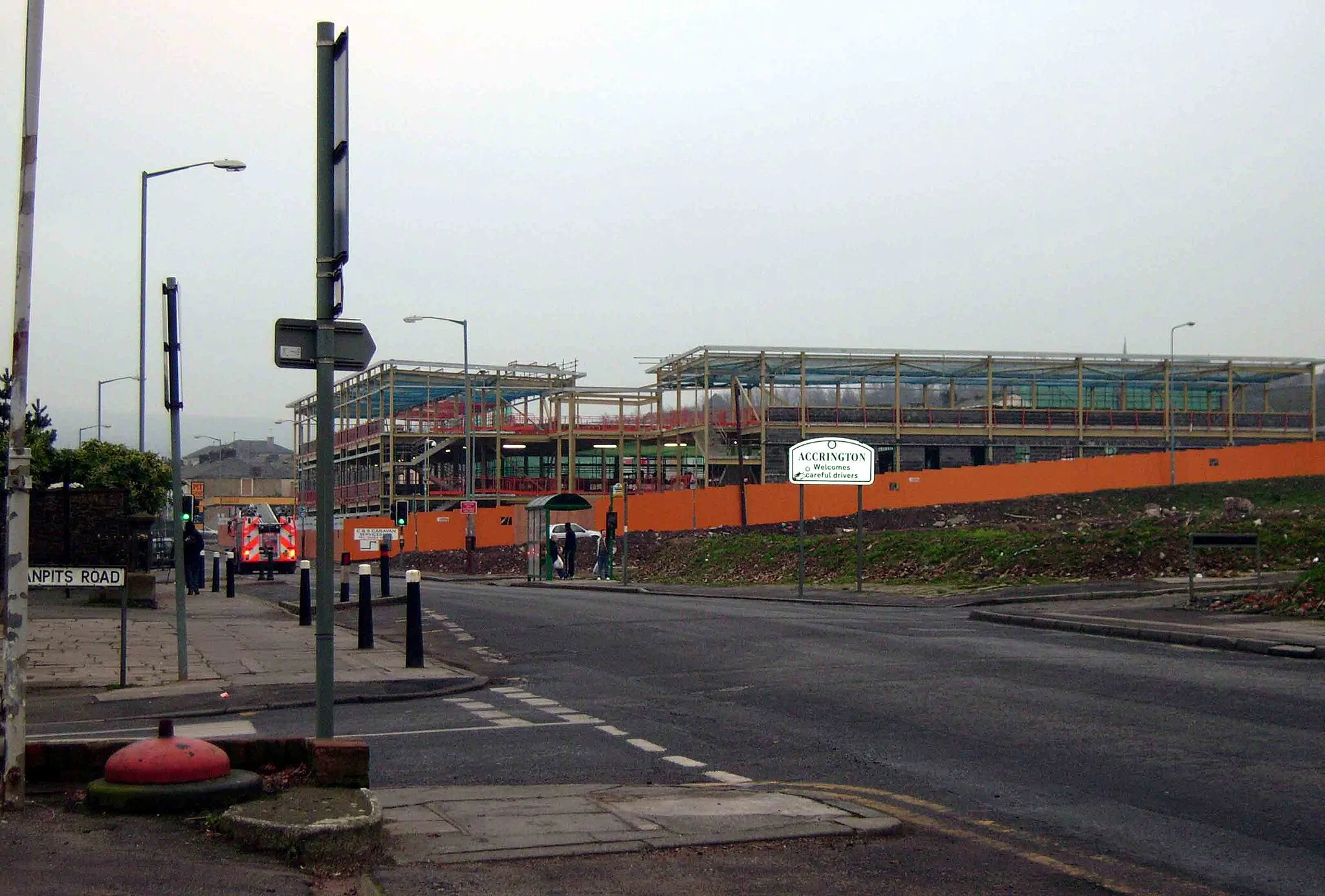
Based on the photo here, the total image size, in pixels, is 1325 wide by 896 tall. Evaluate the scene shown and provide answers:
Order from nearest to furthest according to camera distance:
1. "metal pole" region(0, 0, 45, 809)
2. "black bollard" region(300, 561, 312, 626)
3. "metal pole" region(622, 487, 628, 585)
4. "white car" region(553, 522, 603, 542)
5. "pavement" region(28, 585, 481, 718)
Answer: "metal pole" region(0, 0, 45, 809)
"pavement" region(28, 585, 481, 718)
"black bollard" region(300, 561, 312, 626)
"metal pole" region(622, 487, 628, 585)
"white car" region(553, 522, 603, 542)

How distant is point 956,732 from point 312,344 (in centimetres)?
547

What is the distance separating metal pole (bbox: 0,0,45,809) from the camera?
6.25 metres

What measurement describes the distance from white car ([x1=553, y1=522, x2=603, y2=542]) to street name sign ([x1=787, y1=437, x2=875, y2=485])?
18383 millimetres

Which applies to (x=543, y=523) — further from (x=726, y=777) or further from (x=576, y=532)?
(x=726, y=777)

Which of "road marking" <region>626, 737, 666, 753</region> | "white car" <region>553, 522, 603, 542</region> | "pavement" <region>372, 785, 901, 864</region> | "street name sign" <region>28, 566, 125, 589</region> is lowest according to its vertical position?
"road marking" <region>626, 737, 666, 753</region>

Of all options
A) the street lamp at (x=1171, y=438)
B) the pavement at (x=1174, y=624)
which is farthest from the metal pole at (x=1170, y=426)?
the pavement at (x=1174, y=624)

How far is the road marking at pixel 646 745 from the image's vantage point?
355 inches

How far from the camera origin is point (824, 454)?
29281 mm

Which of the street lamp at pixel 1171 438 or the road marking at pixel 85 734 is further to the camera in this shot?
the street lamp at pixel 1171 438

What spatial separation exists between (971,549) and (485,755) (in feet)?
74.3

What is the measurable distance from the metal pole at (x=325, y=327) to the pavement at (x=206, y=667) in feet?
15.9

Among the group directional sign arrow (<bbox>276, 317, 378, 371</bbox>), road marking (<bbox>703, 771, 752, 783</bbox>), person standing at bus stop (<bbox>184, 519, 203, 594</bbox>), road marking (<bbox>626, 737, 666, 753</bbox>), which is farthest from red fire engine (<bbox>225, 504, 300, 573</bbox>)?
directional sign arrow (<bbox>276, 317, 378, 371</bbox>)

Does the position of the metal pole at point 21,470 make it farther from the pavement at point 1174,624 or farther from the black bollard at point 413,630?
the pavement at point 1174,624

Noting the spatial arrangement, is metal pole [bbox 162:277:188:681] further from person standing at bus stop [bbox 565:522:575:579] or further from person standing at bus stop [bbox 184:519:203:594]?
person standing at bus stop [bbox 565:522:575:579]
